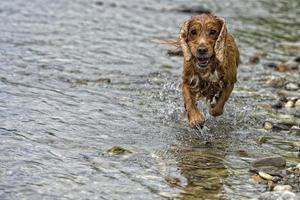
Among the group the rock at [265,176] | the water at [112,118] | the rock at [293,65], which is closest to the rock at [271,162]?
the water at [112,118]

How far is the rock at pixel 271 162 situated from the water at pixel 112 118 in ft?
0.47

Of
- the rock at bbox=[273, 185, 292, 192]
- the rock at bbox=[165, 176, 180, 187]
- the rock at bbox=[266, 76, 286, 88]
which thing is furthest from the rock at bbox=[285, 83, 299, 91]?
the rock at bbox=[165, 176, 180, 187]

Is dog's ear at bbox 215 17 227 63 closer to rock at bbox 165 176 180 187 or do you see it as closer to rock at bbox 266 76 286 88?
rock at bbox 165 176 180 187

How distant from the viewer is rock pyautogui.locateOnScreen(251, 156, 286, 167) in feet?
22.1

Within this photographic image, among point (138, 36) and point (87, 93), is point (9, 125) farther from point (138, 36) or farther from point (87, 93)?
point (138, 36)

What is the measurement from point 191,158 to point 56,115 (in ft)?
6.68

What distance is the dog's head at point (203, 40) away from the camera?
7898 mm

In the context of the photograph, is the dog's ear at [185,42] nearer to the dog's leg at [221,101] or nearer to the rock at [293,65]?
the dog's leg at [221,101]

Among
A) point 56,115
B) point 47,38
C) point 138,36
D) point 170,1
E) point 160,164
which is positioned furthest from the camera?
point 170,1

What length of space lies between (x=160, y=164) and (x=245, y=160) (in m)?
0.99

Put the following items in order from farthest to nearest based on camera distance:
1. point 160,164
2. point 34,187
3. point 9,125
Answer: point 9,125 < point 160,164 < point 34,187

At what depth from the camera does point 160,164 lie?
669 cm

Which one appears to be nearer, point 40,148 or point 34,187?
point 34,187

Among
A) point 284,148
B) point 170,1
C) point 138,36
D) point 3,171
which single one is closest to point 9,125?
point 3,171
